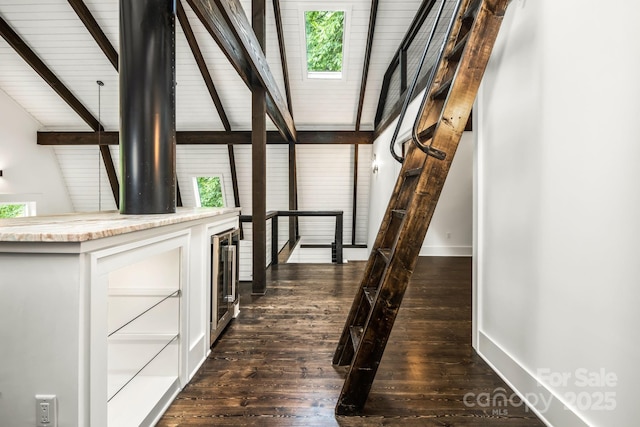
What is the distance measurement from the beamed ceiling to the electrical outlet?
14.8 feet

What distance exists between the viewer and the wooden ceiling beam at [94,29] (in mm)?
4469

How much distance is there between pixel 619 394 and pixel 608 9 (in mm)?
1345

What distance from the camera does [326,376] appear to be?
2.04m

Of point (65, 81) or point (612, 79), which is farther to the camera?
point (65, 81)

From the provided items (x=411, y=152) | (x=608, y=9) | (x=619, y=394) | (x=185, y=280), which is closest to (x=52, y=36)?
(x=185, y=280)

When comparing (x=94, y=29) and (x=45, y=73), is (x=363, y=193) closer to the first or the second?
(x=94, y=29)

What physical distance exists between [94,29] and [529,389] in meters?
6.04

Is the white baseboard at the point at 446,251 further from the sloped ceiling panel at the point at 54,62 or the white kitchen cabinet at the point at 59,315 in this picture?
the sloped ceiling panel at the point at 54,62

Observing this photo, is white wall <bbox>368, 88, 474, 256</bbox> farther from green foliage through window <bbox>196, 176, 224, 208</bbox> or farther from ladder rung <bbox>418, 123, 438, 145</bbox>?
green foliage through window <bbox>196, 176, 224, 208</bbox>

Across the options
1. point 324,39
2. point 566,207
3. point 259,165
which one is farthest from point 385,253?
point 324,39

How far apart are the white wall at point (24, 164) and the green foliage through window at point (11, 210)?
0.17 metres

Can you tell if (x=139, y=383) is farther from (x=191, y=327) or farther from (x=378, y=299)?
(x=378, y=299)

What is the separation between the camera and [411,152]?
2131mm

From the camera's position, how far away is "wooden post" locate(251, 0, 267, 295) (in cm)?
375
